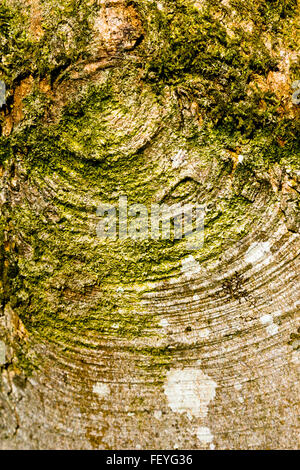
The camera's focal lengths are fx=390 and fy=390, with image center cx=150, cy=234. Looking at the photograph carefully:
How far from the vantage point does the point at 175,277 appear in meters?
1.68

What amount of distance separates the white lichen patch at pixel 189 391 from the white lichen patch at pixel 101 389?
238mm

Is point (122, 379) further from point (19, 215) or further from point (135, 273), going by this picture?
point (19, 215)

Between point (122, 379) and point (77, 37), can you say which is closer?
point (122, 379)

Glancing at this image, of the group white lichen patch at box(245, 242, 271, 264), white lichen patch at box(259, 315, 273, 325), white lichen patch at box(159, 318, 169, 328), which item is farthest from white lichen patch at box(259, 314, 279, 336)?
white lichen patch at box(159, 318, 169, 328)

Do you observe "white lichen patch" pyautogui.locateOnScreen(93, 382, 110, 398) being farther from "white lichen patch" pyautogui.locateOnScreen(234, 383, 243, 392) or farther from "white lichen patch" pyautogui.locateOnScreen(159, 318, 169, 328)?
"white lichen patch" pyautogui.locateOnScreen(234, 383, 243, 392)

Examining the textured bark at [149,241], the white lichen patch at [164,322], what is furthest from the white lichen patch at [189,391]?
the white lichen patch at [164,322]

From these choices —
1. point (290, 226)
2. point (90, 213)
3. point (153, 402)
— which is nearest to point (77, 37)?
point (90, 213)

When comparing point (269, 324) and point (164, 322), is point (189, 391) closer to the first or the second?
point (164, 322)

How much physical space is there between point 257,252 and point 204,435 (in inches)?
30.4

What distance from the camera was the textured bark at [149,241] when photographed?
1.55m

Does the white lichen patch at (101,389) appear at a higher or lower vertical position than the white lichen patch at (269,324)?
lower

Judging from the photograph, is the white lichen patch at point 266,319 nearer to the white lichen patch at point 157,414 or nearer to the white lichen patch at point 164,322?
the white lichen patch at point 164,322

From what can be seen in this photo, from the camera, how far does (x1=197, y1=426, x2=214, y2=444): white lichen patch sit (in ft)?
5.03
